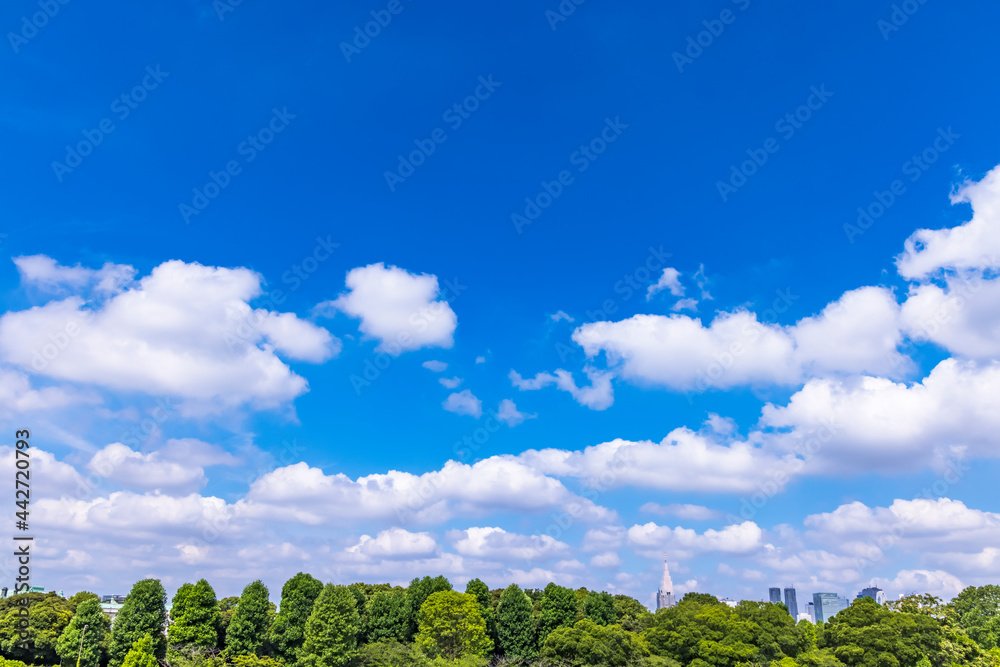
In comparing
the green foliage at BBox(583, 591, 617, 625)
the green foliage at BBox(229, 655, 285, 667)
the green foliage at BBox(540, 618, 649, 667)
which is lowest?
the green foliage at BBox(229, 655, 285, 667)

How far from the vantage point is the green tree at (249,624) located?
5928 cm

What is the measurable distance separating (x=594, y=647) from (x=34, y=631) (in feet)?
182

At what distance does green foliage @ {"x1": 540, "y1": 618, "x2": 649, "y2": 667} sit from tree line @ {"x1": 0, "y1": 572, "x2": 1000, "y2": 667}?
0.11 metres

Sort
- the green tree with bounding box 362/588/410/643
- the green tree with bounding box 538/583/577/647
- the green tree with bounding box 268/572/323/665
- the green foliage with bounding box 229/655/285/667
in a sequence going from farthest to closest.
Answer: the green tree with bounding box 538/583/577/647 < the green tree with bounding box 362/588/410/643 < the green tree with bounding box 268/572/323/665 < the green foliage with bounding box 229/655/285/667

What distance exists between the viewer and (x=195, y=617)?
2362 inches

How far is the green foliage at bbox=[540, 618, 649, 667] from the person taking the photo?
55.3 meters

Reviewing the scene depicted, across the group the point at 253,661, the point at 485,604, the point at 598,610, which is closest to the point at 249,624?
the point at 253,661

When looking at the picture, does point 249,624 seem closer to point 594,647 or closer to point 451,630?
point 451,630

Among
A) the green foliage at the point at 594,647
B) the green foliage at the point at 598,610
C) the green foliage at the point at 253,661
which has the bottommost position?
the green foliage at the point at 253,661

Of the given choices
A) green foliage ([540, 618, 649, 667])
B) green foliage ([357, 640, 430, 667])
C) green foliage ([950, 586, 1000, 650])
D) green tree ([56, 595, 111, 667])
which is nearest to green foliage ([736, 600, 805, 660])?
green foliage ([540, 618, 649, 667])

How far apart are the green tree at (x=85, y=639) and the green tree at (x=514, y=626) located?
38.3m

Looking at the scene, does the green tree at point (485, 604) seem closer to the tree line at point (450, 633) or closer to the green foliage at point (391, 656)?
the tree line at point (450, 633)

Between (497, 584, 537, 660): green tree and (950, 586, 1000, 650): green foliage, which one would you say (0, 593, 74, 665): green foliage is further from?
(950, 586, 1000, 650): green foliage

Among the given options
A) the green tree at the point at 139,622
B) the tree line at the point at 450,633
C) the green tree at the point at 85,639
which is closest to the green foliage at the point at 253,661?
the tree line at the point at 450,633
